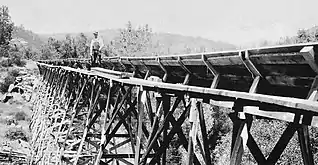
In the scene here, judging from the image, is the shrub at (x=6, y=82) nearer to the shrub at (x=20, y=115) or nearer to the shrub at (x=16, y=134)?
the shrub at (x=20, y=115)

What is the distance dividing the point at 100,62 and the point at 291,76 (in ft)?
28.9

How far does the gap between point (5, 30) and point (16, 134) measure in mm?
37821

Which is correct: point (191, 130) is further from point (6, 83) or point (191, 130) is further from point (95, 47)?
point (6, 83)

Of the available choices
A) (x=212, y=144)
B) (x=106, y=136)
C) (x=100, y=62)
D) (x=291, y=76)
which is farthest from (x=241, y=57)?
(x=212, y=144)

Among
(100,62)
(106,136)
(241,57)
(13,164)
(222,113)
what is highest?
(241,57)

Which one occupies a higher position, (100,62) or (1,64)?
(100,62)

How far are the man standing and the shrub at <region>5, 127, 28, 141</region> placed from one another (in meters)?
15.2

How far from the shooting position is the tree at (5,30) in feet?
180

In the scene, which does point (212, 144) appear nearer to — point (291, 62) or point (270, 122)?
point (270, 122)

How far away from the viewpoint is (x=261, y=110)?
11.0 feet

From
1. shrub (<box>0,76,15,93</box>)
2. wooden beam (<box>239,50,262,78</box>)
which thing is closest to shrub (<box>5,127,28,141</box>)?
shrub (<box>0,76,15,93</box>)

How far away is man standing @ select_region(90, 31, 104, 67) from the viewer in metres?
11.2

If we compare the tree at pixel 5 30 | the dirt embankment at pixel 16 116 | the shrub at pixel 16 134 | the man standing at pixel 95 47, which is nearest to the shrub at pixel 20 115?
the dirt embankment at pixel 16 116

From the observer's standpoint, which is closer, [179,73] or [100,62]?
[179,73]
